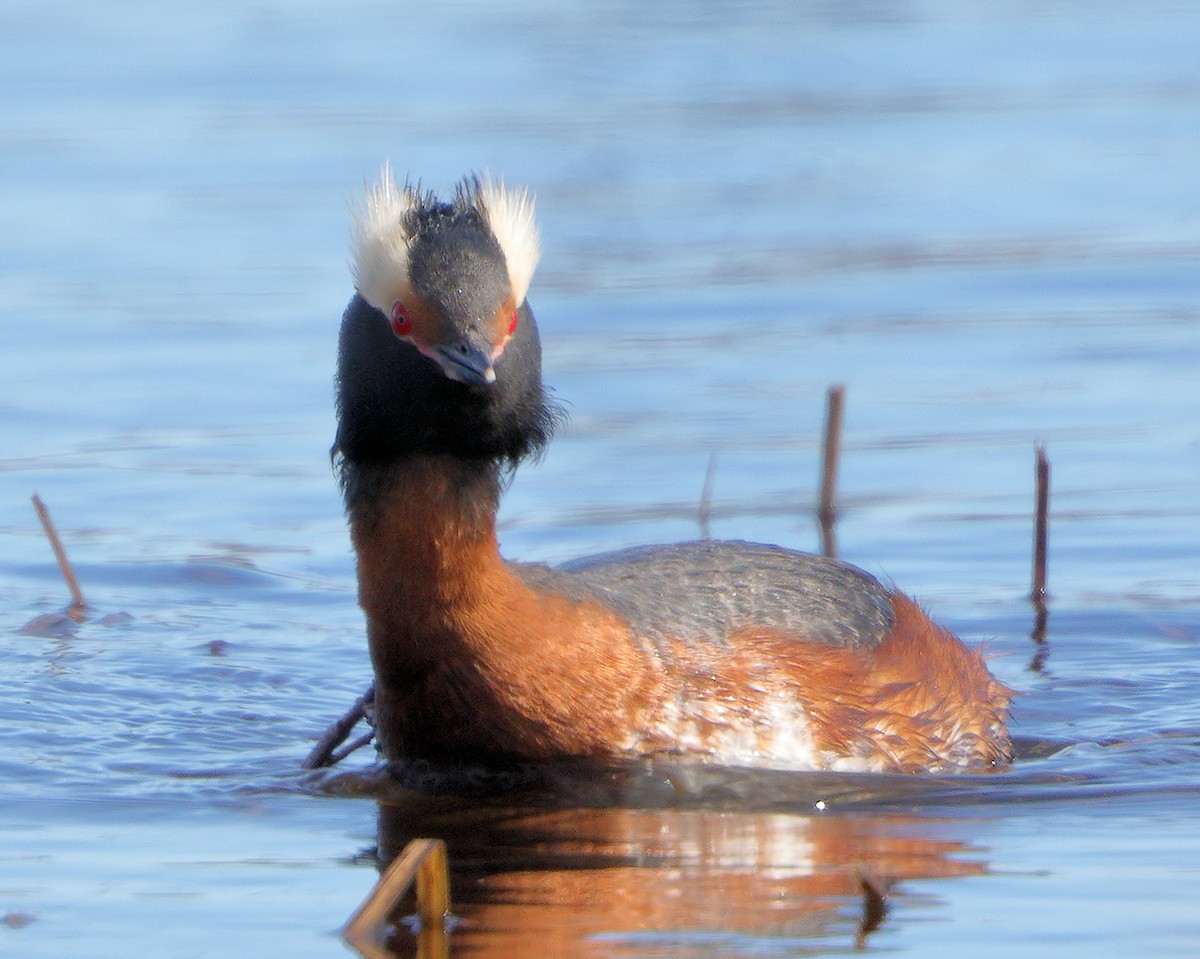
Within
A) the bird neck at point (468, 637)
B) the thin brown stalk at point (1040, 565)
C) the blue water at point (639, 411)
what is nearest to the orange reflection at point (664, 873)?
the blue water at point (639, 411)

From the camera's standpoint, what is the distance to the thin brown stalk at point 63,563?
→ 11.2 meters

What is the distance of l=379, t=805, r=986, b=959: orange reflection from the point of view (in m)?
6.89

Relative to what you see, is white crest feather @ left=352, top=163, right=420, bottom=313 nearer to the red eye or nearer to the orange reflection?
the red eye

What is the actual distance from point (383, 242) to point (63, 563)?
382cm

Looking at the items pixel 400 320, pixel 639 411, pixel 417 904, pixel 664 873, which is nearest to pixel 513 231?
pixel 400 320

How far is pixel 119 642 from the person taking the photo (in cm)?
1132

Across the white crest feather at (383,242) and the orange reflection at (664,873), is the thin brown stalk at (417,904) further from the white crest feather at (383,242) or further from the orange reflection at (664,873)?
the white crest feather at (383,242)

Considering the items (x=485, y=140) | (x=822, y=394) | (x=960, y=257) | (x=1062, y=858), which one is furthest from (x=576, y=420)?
(x=1062, y=858)

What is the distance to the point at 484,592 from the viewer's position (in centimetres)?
833

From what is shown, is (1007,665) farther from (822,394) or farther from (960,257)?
(960,257)

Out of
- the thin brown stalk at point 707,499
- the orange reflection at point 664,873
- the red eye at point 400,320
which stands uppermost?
the red eye at point 400,320

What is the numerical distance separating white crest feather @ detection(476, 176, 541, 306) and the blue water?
1.91 metres

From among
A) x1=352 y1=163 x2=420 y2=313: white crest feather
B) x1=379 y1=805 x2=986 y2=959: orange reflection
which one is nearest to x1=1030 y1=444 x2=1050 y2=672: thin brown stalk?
x1=379 y1=805 x2=986 y2=959: orange reflection

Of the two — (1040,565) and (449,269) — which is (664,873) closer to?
(449,269)
